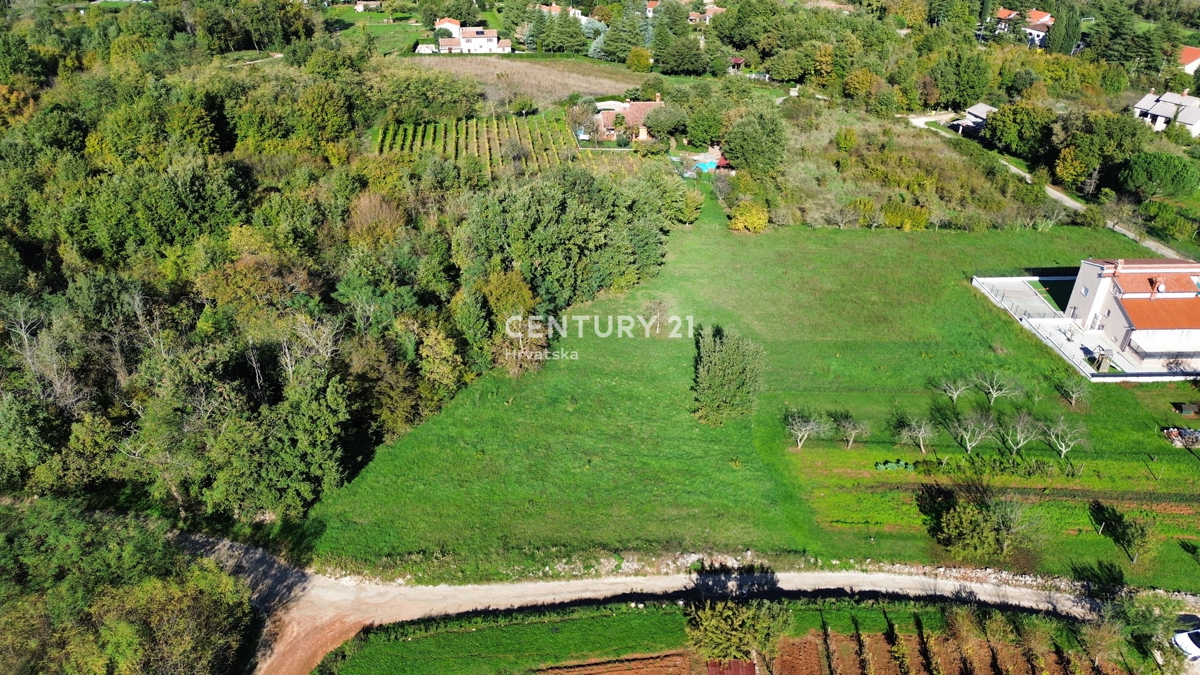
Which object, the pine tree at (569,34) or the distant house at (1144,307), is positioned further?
the pine tree at (569,34)

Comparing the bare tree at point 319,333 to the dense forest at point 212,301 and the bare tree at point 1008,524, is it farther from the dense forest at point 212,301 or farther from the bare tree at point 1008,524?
the bare tree at point 1008,524

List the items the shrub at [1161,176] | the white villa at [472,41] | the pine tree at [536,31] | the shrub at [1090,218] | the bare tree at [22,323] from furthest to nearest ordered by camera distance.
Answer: the pine tree at [536,31] → the white villa at [472,41] → the shrub at [1161,176] → the shrub at [1090,218] → the bare tree at [22,323]

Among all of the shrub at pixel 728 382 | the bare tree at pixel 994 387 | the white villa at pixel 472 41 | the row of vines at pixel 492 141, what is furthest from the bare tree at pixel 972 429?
the white villa at pixel 472 41

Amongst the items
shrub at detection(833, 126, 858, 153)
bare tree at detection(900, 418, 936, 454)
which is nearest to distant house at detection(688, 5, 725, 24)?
shrub at detection(833, 126, 858, 153)

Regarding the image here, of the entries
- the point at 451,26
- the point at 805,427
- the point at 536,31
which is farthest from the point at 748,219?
the point at 451,26

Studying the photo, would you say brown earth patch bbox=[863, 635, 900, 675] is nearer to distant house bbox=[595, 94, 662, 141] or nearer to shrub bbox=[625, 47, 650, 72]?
distant house bbox=[595, 94, 662, 141]

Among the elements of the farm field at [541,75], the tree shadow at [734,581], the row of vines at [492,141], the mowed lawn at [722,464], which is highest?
the farm field at [541,75]

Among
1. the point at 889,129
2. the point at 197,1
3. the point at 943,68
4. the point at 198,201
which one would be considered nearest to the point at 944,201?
the point at 889,129
